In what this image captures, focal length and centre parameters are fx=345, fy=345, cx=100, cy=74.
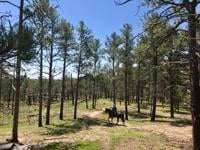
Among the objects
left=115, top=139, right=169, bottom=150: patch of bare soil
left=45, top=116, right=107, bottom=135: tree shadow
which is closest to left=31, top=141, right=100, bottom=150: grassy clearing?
left=115, top=139, right=169, bottom=150: patch of bare soil

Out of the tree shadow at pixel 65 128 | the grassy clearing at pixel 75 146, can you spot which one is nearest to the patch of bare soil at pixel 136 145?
the grassy clearing at pixel 75 146

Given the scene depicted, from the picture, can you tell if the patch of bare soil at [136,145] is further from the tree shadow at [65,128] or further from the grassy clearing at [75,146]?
the tree shadow at [65,128]

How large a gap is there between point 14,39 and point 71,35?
2829cm

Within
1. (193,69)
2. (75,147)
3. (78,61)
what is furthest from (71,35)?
(193,69)

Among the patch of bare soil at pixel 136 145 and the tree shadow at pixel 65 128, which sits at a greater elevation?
the patch of bare soil at pixel 136 145

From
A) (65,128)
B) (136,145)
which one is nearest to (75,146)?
(136,145)

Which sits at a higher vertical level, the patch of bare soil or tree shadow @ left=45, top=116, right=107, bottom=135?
the patch of bare soil

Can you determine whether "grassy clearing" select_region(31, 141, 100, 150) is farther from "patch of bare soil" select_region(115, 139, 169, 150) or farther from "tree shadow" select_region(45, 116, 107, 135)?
"tree shadow" select_region(45, 116, 107, 135)

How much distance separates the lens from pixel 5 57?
15.5 meters

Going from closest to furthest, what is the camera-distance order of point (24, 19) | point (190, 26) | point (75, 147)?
point (190, 26) < point (75, 147) < point (24, 19)

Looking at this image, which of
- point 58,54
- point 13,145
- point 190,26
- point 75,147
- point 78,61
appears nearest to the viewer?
point 190,26

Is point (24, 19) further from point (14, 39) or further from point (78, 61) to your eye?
point (78, 61)

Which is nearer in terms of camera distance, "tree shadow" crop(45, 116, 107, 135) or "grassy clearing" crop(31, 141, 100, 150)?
"grassy clearing" crop(31, 141, 100, 150)

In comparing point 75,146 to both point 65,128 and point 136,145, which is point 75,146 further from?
point 65,128
